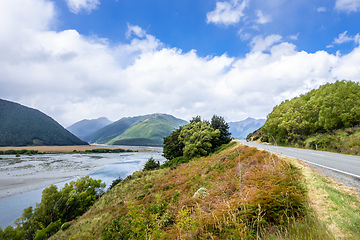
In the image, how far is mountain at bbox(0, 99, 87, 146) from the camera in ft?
482

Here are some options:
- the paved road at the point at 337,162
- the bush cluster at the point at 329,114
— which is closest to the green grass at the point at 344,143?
the bush cluster at the point at 329,114

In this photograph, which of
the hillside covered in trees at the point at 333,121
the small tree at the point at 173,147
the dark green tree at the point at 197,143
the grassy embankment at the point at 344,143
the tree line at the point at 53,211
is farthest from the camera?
the small tree at the point at 173,147

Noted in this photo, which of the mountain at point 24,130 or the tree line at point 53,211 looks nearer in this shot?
the tree line at point 53,211

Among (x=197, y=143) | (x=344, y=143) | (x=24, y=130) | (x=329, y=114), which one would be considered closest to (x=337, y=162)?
(x=344, y=143)

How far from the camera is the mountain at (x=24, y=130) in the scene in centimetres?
14699

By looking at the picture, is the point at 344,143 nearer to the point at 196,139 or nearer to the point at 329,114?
the point at 329,114

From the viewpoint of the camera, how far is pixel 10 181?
1625 inches

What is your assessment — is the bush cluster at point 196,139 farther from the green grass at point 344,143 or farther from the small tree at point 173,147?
the green grass at point 344,143

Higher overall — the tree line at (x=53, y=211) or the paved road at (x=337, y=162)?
the paved road at (x=337, y=162)

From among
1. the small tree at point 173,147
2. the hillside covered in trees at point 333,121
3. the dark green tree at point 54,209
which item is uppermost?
the hillside covered in trees at point 333,121

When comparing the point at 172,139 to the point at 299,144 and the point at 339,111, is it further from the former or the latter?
the point at 339,111

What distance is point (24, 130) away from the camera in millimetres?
166750

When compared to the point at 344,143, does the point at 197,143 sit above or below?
below

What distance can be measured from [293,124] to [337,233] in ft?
119
